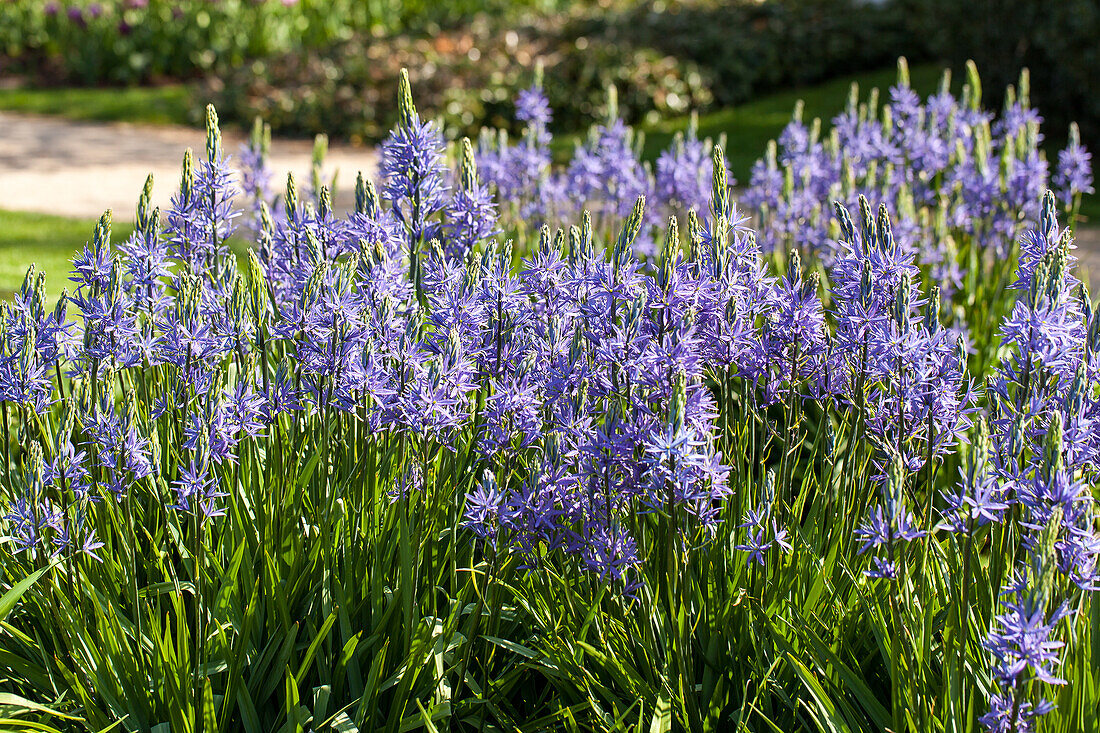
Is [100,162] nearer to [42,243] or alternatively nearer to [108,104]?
[42,243]

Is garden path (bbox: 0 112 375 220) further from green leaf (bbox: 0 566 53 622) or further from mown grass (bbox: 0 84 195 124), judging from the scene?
green leaf (bbox: 0 566 53 622)

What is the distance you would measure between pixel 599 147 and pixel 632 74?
352 inches

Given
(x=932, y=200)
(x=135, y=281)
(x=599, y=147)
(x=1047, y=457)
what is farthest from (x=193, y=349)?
(x=932, y=200)

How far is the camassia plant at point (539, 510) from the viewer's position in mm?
2201

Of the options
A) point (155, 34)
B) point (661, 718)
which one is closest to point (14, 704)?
point (661, 718)

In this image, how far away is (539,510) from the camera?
2287mm

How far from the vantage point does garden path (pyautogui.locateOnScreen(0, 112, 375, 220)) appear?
10.1 metres

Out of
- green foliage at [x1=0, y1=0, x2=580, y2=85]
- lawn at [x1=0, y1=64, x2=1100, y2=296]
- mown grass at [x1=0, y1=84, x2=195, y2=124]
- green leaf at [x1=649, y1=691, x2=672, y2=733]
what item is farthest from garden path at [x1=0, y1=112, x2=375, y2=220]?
green leaf at [x1=649, y1=691, x2=672, y2=733]

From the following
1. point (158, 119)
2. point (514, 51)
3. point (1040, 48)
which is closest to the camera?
point (1040, 48)

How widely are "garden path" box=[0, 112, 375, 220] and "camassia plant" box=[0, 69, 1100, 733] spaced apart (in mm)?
7038

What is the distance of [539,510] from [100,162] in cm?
1130

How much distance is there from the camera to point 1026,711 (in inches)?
74.1

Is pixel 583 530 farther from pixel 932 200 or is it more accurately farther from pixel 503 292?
pixel 932 200

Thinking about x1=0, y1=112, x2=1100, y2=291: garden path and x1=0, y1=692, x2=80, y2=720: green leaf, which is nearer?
x1=0, y1=692, x2=80, y2=720: green leaf
